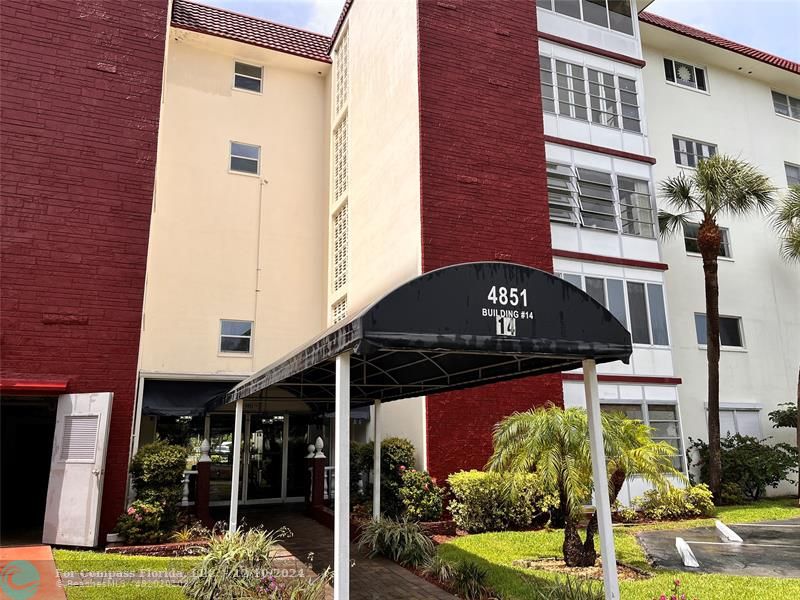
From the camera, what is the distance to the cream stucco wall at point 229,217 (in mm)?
16250

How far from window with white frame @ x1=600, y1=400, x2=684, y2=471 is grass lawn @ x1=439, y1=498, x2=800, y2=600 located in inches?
80.0

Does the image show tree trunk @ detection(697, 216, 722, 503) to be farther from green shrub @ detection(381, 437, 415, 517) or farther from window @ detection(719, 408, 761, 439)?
green shrub @ detection(381, 437, 415, 517)

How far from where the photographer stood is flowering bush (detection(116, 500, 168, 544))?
34.1ft

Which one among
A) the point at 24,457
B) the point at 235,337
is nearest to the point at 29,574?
the point at 24,457

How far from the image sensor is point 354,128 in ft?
58.0

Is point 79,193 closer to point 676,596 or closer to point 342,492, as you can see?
point 342,492

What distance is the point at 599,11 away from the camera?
17703mm

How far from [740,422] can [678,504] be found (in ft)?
19.3

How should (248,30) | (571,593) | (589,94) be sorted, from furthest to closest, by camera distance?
1. (248,30)
2. (589,94)
3. (571,593)

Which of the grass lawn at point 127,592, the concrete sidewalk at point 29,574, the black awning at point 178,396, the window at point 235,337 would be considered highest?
the window at point 235,337

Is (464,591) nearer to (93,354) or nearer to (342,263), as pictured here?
(93,354)

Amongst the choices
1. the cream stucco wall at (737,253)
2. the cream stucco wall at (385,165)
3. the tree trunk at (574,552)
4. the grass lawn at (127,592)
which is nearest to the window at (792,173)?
the cream stucco wall at (737,253)

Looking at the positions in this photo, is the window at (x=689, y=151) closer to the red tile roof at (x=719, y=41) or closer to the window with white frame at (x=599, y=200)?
the red tile roof at (x=719, y=41)

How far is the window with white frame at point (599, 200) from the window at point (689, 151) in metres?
3.81
